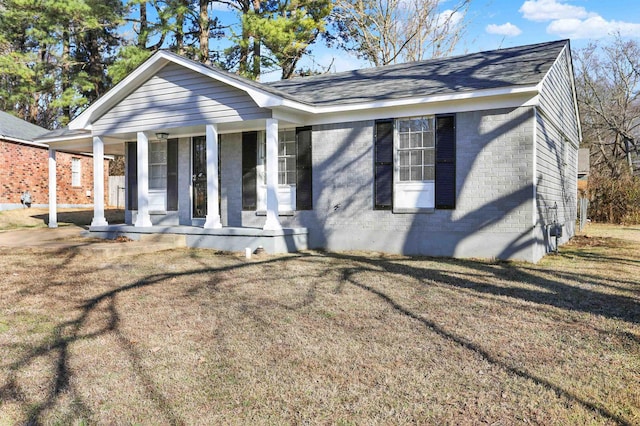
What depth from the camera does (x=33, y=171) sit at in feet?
69.6

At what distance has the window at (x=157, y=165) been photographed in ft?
43.4

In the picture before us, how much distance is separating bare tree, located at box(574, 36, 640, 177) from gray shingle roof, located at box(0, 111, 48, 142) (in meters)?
31.4

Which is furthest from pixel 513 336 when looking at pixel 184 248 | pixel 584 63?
pixel 584 63

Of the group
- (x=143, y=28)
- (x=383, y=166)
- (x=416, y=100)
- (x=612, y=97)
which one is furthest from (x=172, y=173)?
(x=612, y=97)

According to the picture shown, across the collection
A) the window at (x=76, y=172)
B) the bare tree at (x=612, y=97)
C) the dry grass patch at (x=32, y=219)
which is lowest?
the dry grass patch at (x=32, y=219)

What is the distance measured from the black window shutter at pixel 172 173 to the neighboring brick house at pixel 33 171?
29.6ft

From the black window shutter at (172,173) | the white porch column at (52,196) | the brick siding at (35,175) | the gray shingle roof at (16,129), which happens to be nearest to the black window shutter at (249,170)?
the black window shutter at (172,173)

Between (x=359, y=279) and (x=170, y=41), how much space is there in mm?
22326

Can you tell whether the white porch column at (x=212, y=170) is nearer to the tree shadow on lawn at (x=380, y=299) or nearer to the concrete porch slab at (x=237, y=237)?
the concrete porch slab at (x=237, y=237)

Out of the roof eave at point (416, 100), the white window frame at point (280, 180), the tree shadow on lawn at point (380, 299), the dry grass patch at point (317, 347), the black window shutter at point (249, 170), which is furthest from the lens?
the black window shutter at point (249, 170)

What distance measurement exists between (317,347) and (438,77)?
27.2 ft

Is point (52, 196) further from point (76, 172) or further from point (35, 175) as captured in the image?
point (76, 172)

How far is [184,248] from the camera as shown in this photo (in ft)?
35.0

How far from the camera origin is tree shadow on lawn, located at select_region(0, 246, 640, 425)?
3.33 m
